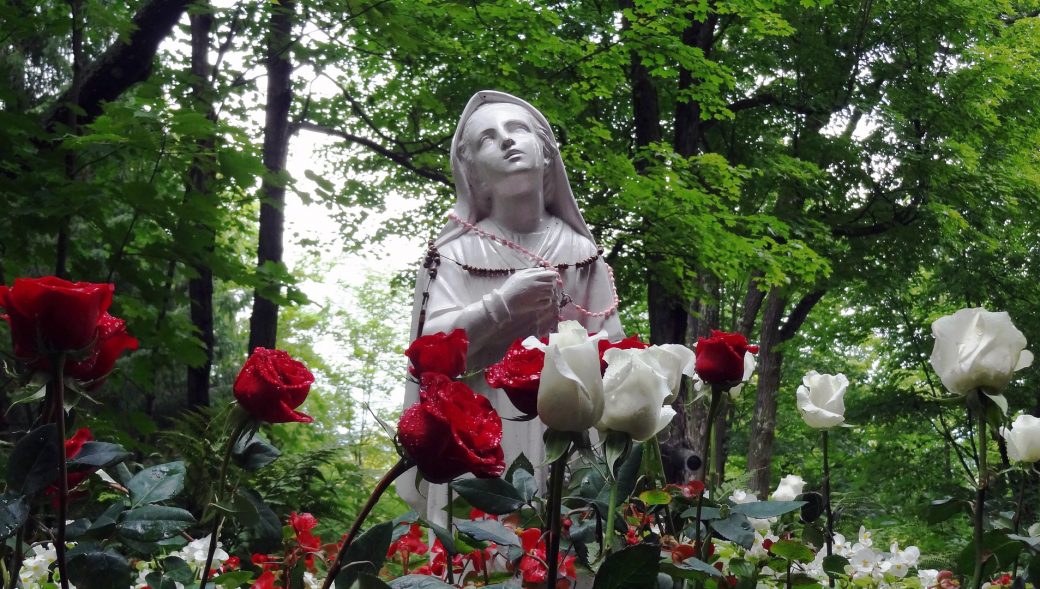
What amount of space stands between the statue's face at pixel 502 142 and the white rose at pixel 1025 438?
2417mm

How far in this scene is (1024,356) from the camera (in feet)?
4.44

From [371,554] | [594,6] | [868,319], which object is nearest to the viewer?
[371,554]

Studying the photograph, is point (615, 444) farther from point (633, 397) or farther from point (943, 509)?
point (943, 509)

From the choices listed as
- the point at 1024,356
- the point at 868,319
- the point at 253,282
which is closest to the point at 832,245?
the point at 868,319

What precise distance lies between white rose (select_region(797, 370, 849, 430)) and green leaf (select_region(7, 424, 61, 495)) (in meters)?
1.14

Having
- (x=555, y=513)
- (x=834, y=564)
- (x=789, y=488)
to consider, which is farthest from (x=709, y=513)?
(x=789, y=488)

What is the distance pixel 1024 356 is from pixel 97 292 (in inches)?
45.2

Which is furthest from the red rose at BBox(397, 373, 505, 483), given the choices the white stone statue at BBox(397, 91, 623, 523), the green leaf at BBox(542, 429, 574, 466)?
the white stone statue at BBox(397, 91, 623, 523)

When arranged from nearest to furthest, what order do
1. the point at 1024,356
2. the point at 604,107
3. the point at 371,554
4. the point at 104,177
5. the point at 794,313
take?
the point at 371,554, the point at 1024,356, the point at 104,177, the point at 604,107, the point at 794,313

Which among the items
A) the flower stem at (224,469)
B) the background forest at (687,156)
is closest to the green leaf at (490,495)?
the flower stem at (224,469)

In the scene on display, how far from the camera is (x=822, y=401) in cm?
173

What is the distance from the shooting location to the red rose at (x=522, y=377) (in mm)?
1134

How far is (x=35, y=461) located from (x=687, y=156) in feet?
33.5

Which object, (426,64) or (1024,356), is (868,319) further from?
(1024,356)
